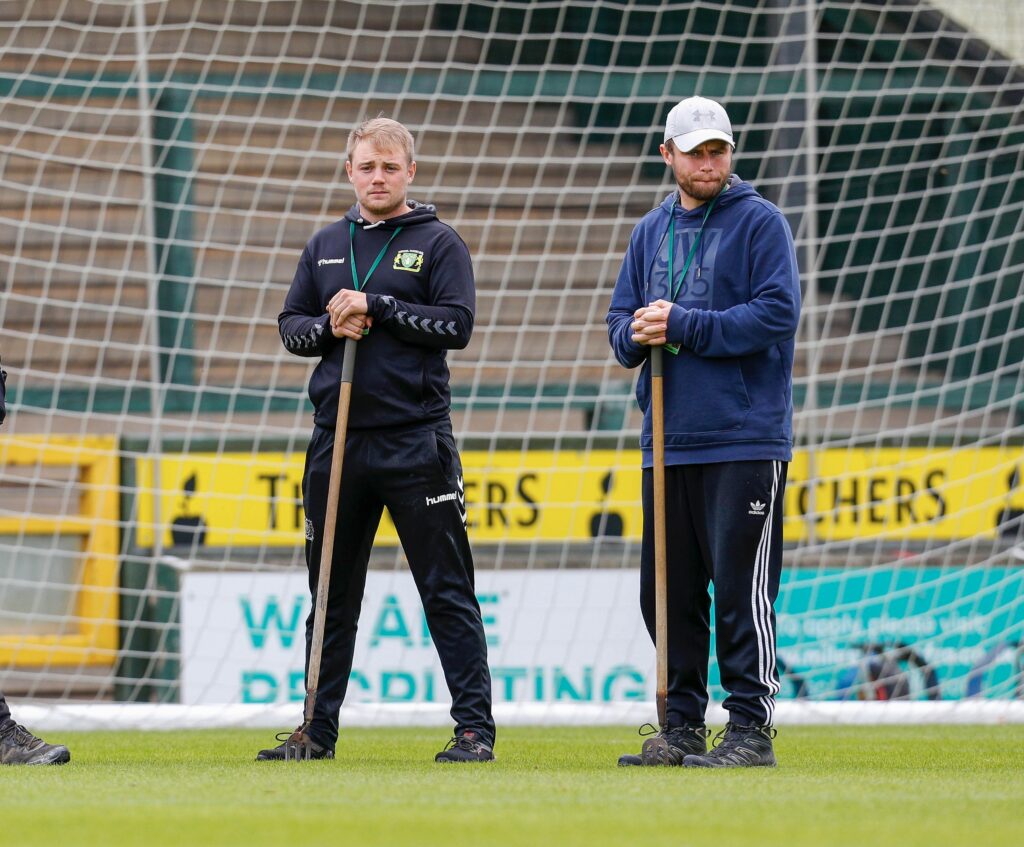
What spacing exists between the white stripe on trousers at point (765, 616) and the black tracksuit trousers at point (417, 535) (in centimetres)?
63

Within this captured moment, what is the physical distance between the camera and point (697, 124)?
3771 millimetres

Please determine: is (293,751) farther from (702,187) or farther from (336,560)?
(702,187)

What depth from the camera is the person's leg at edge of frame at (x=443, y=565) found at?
3.86 meters

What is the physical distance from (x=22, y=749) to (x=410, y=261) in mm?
1387

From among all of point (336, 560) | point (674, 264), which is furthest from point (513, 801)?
point (674, 264)

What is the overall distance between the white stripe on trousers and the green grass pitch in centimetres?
17

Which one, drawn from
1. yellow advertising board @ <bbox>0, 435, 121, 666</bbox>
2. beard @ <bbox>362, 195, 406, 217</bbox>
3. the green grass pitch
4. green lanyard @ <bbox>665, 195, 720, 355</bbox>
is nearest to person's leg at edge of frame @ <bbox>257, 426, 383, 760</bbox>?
the green grass pitch

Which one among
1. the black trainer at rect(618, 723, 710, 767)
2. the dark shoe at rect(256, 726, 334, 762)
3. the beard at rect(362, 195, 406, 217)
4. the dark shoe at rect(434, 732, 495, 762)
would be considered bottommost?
the dark shoe at rect(256, 726, 334, 762)

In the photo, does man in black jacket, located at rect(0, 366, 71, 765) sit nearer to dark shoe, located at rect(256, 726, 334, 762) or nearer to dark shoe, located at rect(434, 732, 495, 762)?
dark shoe, located at rect(256, 726, 334, 762)

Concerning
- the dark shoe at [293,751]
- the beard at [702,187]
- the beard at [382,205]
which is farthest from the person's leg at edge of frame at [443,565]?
the beard at [702,187]

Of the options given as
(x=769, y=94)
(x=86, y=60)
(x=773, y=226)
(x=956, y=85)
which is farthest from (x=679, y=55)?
(x=773, y=226)

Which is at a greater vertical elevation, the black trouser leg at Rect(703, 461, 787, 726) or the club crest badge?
the club crest badge

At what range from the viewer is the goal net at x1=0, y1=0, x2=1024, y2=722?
647 cm

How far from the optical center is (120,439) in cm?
714
